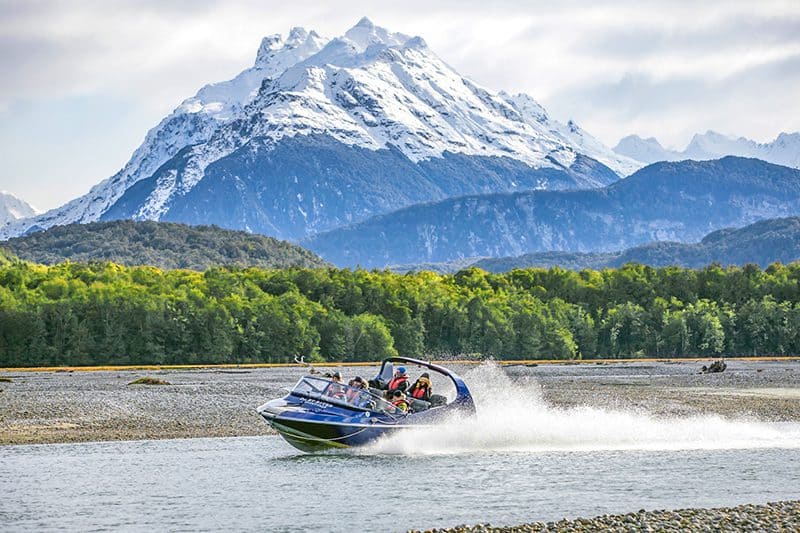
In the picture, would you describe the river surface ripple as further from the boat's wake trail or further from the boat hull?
the boat's wake trail

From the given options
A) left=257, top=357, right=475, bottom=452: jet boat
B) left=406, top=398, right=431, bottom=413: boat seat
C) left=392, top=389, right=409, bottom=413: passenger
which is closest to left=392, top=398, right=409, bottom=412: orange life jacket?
left=392, top=389, right=409, bottom=413: passenger

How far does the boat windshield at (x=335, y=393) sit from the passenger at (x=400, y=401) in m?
0.81

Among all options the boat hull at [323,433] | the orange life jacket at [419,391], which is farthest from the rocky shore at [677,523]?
the orange life jacket at [419,391]

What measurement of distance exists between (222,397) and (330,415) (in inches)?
1263

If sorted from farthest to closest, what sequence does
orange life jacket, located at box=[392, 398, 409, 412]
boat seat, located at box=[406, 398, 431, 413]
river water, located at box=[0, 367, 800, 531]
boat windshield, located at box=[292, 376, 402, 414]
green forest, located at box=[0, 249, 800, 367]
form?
green forest, located at box=[0, 249, 800, 367] < boat seat, located at box=[406, 398, 431, 413] < orange life jacket, located at box=[392, 398, 409, 412] < boat windshield, located at box=[292, 376, 402, 414] < river water, located at box=[0, 367, 800, 531]

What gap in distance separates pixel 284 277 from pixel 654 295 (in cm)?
5414

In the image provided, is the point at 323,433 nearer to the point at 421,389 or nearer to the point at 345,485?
the point at 421,389

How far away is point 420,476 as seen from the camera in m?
41.5

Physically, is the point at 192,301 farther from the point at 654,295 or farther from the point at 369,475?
the point at 369,475

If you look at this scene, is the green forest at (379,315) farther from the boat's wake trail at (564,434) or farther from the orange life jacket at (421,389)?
the orange life jacket at (421,389)

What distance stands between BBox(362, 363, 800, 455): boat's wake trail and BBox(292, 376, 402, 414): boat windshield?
5.75ft

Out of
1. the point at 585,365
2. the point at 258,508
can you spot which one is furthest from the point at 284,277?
the point at 258,508

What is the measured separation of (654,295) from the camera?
608 feet

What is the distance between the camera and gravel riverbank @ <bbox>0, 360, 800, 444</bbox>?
182ft
